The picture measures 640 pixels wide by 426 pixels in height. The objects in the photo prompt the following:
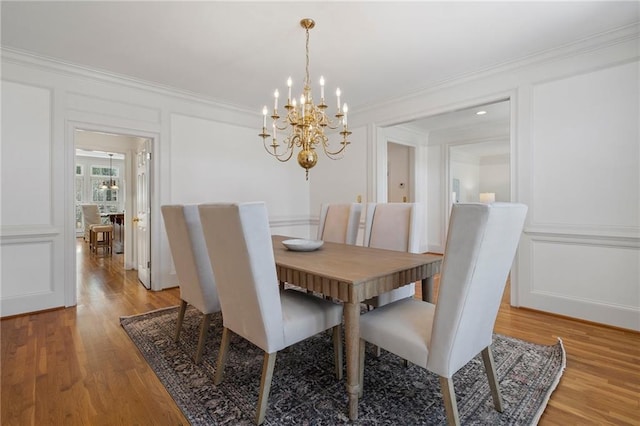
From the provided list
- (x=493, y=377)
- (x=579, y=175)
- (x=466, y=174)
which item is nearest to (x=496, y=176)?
(x=466, y=174)

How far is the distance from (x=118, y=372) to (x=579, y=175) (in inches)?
152

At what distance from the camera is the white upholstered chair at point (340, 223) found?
2884 mm

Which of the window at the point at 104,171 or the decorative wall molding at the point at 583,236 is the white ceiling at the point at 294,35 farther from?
the window at the point at 104,171

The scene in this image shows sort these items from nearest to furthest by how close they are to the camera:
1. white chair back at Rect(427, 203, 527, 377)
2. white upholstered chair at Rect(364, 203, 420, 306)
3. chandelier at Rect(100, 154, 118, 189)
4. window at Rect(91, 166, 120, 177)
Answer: white chair back at Rect(427, 203, 527, 377)
white upholstered chair at Rect(364, 203, 420, 306)
chandelier at Rect(100, 154, 118, 189)
window at Rect(91, 166, 120, 177)

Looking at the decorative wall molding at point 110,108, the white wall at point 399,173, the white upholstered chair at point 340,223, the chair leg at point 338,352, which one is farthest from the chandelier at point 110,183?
the chair leg at point 338,352

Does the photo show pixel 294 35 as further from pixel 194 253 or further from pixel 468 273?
pixel 468 273

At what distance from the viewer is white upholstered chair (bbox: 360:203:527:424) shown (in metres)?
1.16

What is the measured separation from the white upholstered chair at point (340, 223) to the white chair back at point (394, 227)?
0.15 meters

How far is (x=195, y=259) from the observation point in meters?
1.96

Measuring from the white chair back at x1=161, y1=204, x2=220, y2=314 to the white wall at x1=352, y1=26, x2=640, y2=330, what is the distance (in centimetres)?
291

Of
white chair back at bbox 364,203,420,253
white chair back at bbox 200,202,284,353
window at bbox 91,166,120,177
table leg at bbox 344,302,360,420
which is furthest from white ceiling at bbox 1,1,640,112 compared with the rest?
window at bbox 91,166,120,177

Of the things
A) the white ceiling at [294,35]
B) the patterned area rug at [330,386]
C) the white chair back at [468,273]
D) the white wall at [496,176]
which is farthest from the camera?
the white wall at [496,176]

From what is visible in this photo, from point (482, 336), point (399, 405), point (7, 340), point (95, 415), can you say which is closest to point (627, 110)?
point (482, 336)

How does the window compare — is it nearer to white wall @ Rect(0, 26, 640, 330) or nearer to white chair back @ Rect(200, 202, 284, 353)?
white wall @ Rect(0, 26, 640, 330)
